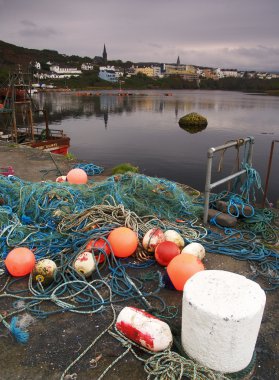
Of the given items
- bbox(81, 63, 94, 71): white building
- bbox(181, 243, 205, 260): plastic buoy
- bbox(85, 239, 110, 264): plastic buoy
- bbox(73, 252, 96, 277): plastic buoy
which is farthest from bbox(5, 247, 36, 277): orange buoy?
bbox(81, 63, 94, 71): white building

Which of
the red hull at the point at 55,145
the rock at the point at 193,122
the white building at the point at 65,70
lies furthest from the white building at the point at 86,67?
the red hull at the point at 55,145

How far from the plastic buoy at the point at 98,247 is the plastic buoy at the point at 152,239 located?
1.72 feet

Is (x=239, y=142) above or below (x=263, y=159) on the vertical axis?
above

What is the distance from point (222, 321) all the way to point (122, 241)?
203cm

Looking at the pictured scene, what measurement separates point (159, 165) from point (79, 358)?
1918 centimetres

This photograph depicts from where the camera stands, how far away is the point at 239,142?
236 inches

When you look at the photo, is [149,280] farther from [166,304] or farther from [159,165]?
[159,165]

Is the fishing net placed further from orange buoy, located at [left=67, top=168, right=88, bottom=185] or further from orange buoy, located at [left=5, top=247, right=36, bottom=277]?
orange buoy, located at [left=67, top=168, right=88, bottom=185]

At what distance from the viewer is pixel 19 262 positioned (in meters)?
3.98

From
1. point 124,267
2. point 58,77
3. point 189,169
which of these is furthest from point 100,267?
point 58,77

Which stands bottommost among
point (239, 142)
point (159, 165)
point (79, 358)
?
point (159, 165)

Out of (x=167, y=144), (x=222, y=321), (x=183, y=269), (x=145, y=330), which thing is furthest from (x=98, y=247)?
(x=167, y=144)

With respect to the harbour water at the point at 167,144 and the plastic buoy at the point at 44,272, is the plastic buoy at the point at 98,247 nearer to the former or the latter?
the plastic buoy at the point at 44,272

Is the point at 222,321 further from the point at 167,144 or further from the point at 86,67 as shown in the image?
the point at 86,67
